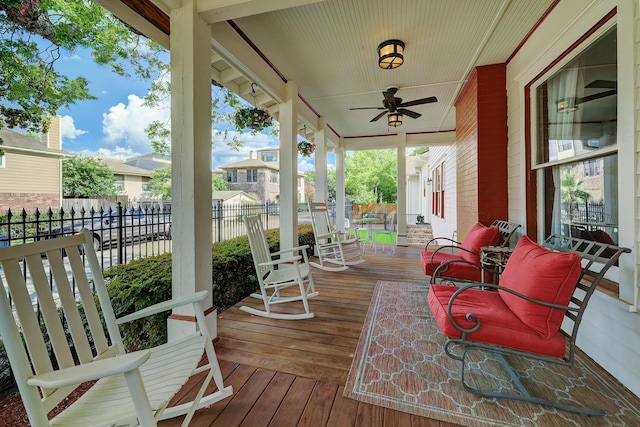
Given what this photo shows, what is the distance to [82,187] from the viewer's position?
9.88 meters

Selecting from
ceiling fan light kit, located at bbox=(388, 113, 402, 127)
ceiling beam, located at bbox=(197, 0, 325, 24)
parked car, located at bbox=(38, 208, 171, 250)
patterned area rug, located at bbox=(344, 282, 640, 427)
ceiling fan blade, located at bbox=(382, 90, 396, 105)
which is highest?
ceiling fan blade, located at bbox=(382, 90, 396, 105)

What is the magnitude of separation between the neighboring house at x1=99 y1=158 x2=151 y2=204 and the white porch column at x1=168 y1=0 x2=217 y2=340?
13405mm

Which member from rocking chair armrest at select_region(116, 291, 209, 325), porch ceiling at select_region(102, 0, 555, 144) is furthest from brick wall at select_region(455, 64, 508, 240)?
rocking chair armrest at select_region(116, 291, 209, 325)

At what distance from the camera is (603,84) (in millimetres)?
2023

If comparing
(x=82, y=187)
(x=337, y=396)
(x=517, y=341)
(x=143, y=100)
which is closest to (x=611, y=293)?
(x=517, y=341)

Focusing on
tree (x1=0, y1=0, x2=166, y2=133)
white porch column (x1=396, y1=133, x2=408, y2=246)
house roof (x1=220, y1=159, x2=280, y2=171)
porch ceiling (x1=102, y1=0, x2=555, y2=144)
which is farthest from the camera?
house roof (x1=220, y1=159, x2=280, y2=171)

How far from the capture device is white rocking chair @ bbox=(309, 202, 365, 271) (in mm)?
4367

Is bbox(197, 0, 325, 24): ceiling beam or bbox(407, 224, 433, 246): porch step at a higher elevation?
bbox(197, 0, 325, 24): ceiling beam

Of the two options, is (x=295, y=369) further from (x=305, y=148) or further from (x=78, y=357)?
(x=305, y=148)

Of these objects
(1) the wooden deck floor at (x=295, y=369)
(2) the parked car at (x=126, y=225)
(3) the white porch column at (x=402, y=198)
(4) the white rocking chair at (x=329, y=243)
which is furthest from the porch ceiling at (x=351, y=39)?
(1) the wooden deck floor at (x=295, y=369)

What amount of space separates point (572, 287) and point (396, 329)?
1.32 meters

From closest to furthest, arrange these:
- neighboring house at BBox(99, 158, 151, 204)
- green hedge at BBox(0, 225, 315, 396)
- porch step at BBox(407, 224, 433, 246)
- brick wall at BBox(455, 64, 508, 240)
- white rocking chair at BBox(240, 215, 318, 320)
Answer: green hedge at BBox(0, 225, 315, 396), white rocking chair at BBox(240, 215, 318, 320), brick wall at BBox(455, 64, 508, 240), porch step at BBox(407, 224, 433, 246), neighboring house at BBox(99, 158, 151, 204)

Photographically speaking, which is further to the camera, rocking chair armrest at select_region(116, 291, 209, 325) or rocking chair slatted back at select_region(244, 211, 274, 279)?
rocking chair slatted back at select_region(244, 211, 274, 279)

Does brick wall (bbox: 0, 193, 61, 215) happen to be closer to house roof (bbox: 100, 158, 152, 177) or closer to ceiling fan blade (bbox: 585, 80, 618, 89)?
ceiling fan blade (bbox: 585, 80, 618, 89)
